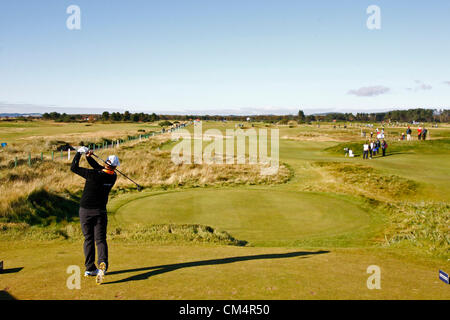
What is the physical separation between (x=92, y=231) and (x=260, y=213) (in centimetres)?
936

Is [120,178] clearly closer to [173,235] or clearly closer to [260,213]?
[260,213]

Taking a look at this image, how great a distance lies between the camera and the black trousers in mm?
7055

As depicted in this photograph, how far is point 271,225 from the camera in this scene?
13.8 m

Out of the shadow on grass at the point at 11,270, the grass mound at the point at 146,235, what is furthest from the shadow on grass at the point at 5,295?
the grass mound at the point at 146,235

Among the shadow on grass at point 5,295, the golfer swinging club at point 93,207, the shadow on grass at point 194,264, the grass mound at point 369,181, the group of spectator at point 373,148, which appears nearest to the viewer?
the shadow on grass at point 5,295

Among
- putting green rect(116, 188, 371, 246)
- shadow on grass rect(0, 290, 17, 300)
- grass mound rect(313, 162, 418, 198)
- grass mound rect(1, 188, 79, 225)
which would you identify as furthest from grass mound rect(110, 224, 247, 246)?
grass mound rect(313, 162, 418, 198)

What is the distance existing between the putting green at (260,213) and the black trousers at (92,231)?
591 centimetres

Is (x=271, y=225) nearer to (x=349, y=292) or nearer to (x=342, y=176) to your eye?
(x=349, y=292)

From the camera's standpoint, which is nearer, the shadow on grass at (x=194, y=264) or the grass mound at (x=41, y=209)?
the shadow on grass at (x=194, y=264)

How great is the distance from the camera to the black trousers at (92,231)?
705 cm

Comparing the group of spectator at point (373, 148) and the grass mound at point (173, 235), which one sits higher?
the group of spectator at point (373, 148)

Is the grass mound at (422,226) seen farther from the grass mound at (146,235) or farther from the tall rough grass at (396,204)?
the grass mound at (146,235)

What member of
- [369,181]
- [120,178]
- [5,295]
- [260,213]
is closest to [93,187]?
[5,295]

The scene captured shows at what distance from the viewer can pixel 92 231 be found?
23.9ft
